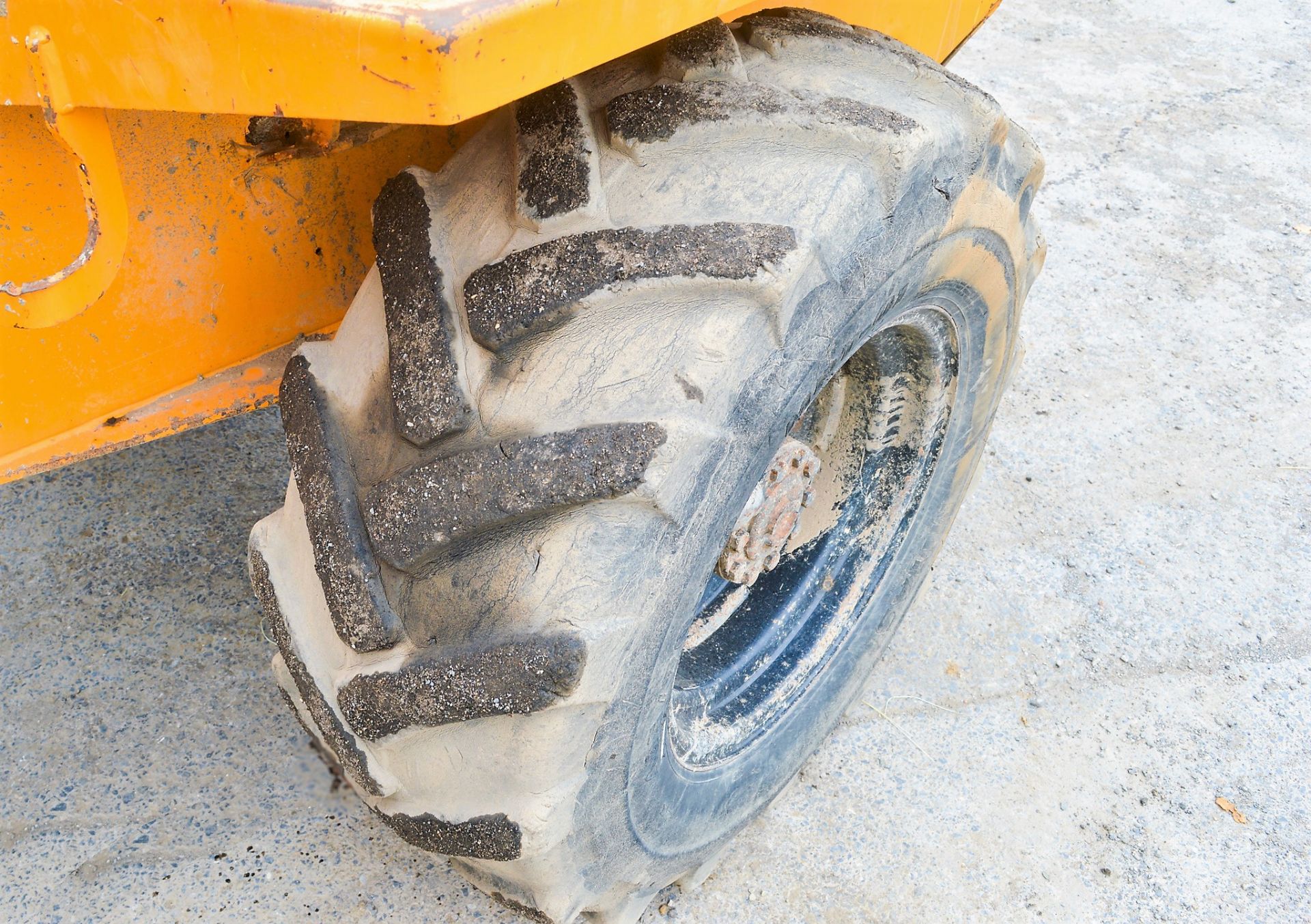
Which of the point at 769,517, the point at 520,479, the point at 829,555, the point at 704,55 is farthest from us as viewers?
the point at 829,555

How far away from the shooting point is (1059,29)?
155 inches

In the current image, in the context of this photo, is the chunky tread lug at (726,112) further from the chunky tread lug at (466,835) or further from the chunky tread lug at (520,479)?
the chunky tread lug at (466,835)

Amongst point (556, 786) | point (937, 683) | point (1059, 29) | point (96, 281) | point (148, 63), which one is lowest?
point (937, 683)

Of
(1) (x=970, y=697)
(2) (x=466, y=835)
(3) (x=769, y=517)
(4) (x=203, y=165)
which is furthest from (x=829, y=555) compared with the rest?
(4) (x=203, y=165)

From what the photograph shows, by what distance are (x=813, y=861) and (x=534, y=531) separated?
877 millimetres

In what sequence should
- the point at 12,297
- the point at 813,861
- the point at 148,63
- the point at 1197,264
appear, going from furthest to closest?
the point at 1197,264 < the point at 813,861 < the point at 12,297 < the point at 148,63

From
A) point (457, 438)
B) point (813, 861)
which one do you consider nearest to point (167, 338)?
point (457, 438)

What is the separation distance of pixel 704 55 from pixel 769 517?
1.94 ft

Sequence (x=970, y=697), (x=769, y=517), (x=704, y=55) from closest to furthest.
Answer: (x=704, y=55) < (x=769, y=517) < (x=970, y=697)

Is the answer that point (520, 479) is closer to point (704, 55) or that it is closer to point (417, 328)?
point (417, 328)

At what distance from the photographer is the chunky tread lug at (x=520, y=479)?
3.09ft

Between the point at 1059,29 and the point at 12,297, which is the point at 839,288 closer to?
the point at 12,297

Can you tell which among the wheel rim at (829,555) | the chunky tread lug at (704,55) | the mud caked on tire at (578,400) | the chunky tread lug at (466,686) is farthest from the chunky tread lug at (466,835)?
the chunky tread lug at (704,55)

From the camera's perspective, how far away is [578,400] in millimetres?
968
